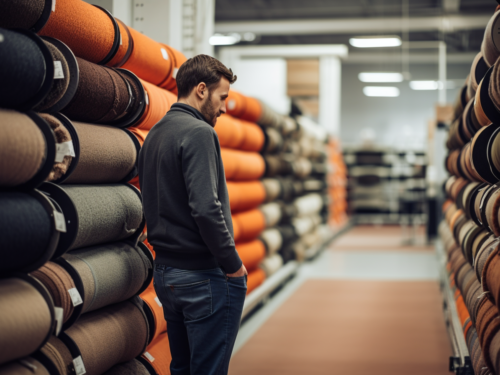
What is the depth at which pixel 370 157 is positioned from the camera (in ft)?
53.1

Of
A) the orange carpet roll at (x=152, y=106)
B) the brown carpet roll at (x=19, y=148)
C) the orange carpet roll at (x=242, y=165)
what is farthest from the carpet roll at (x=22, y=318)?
the orange carpet roll at (x=242, y=165)

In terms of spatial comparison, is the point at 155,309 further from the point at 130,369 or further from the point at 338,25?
the point at 338,25

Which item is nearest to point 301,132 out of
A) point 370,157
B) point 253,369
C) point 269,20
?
point 253,369

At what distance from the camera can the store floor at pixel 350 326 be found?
3.77m

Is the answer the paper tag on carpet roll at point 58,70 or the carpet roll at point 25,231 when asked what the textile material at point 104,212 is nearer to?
the carpet roll at point 25,231

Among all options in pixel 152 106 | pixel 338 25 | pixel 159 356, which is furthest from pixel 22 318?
pixel 338 25

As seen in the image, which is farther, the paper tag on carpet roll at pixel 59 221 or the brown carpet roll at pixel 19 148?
the paper tag on carpet roll at pixel 59 221

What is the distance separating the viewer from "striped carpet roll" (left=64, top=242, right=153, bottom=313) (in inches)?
85.0

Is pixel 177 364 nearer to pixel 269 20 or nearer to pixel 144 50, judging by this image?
pixel 144 50

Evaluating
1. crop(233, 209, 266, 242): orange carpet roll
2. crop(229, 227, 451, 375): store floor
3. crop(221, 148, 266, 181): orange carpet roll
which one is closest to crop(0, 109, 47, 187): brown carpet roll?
crop(229, 227, 451, 375): store floor

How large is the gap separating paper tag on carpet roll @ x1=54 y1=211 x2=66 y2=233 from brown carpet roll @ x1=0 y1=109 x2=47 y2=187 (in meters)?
0.16

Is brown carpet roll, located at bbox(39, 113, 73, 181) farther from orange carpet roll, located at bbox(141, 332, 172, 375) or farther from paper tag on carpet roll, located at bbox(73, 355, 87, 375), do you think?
orange carpet roll, located at bbox(141, 332, 172, 375)

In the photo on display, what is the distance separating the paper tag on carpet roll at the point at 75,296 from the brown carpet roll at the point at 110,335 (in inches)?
6.1

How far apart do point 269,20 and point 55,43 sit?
12531mm
